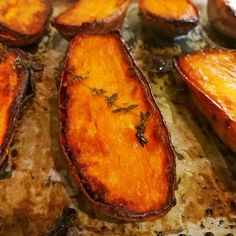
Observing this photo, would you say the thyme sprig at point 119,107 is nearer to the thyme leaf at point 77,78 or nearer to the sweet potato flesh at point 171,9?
the thyme leaf at point 77,78

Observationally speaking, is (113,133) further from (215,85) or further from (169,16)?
(169,16)

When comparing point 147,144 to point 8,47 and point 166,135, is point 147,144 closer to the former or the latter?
point 166,135

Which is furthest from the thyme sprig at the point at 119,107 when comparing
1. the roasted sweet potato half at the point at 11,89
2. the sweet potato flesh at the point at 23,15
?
the sweet potato flesh at the point at 23,15

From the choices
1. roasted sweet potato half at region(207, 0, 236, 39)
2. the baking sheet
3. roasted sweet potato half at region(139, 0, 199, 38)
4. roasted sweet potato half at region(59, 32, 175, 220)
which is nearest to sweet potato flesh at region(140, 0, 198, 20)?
roasted sweet potato half at region(139, 0, 199, 38)

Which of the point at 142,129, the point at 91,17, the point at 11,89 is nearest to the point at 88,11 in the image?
the point at 91,17

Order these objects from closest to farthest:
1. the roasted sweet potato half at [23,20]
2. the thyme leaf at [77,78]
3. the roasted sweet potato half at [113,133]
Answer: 1. the roasted sweet potato half at [113,133]
2. the thyme leaf at [77,78]
3. the roasted sweet potato half at [23,20]

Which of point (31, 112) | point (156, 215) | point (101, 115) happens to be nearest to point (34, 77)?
point (31, 112)

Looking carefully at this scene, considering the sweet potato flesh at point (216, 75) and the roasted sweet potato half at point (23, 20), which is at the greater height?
the sweet potato flesh at point (216, 75)
